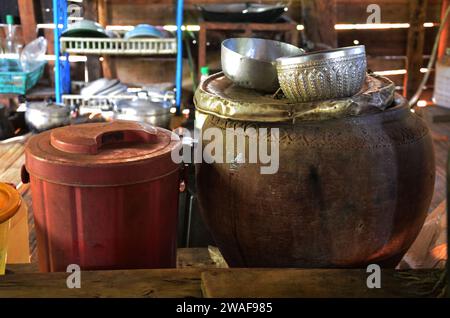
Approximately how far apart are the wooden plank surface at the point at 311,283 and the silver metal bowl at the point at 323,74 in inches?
23.9

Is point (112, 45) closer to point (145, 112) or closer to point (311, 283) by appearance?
point (145, 112)

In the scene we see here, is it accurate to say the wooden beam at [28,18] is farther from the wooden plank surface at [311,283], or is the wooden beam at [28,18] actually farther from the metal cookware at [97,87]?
the wooden plank surface at [311,283]

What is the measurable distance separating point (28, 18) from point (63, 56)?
1.73 feet

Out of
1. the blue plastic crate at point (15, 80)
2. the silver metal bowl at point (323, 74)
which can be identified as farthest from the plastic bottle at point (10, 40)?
the silver metal bowl at point (323, 74)

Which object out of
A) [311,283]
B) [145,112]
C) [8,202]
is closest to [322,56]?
[311,283]

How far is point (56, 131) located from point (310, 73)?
877mm

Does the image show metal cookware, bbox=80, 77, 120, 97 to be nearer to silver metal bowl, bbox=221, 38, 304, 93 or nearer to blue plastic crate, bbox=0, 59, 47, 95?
blue plastic crate, bbox=0, 59, 47, 95

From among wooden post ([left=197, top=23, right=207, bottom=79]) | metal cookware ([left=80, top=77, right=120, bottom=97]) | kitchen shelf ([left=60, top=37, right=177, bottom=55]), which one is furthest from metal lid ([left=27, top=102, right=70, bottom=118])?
wooden post ([left=197, top=23, right=207, bottom=79])

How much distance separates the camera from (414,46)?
→ 5.84 m

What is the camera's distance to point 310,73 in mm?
1909

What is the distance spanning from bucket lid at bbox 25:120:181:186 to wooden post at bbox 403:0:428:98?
14.5ft

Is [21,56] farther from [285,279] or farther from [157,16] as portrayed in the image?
[285,279]

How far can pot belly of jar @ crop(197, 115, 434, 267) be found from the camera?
1892 mm

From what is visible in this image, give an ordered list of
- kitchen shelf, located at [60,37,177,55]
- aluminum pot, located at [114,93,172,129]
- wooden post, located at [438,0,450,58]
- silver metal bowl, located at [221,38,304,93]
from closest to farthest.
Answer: silver metal bowl, located at [221,38,304,93], aluminum pot, located at [114,93,172,129], kitchen shelf, located at [60,37,177,55], wooden post, located at [438,0,450,58]
